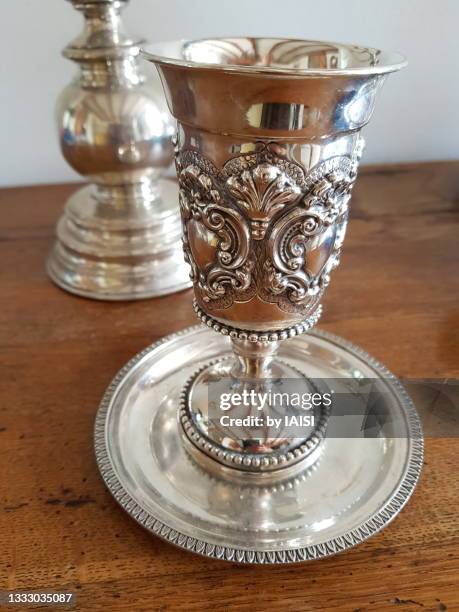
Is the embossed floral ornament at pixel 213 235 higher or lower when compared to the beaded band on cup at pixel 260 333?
higher

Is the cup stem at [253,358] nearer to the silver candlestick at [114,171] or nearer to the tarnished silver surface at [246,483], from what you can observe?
the tarnished silver surface at [246,483]

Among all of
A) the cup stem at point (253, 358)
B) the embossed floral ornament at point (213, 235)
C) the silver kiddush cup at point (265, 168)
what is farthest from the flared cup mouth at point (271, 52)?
the cup stem at point (253, 358)

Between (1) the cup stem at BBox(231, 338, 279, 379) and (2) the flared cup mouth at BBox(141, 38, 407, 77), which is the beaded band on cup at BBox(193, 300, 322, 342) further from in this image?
(2) the flared cup mouth at BBox(141, 38, 407, 77)

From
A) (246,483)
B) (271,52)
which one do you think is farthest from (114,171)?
(246,483)

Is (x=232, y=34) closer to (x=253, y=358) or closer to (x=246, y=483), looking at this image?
(x=253, y=358)

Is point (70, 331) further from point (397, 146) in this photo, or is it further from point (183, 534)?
point (397, 146)

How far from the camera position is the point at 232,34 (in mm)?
880

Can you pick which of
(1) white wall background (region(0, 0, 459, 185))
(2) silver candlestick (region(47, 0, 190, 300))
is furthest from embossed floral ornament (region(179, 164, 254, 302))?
(1) white wall background (region(0, 0, 459, 185))

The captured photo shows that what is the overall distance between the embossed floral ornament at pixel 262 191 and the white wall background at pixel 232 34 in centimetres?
63

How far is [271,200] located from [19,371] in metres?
0.36

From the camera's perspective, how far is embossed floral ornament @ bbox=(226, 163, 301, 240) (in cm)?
34

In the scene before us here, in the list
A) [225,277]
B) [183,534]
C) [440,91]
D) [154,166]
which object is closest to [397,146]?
[440,91]

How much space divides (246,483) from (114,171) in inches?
17.0

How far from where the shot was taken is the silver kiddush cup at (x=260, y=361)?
33 cm
